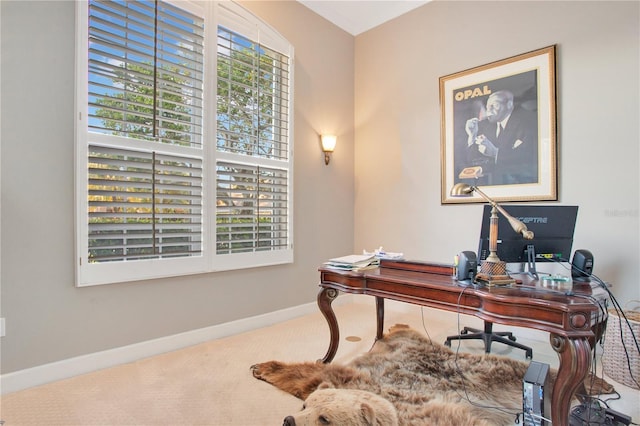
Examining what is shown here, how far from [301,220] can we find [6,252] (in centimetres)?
238

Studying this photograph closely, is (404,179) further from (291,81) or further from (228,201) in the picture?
(228,201)

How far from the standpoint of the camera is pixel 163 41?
2613 mm

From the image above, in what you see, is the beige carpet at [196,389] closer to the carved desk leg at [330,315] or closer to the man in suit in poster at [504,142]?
the carved desk leg at [330,315]

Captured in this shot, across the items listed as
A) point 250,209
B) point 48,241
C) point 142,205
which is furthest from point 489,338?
point 48,241

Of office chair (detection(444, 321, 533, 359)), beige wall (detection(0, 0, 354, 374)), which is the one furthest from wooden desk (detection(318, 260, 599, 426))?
beige wall (detection(0, 0, 354, 374))

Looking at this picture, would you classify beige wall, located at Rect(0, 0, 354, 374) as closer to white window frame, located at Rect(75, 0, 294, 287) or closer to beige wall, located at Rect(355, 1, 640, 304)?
white window frame, located at Rect(75, 0, 294, 287)

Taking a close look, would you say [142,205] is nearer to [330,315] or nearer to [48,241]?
[48,241]

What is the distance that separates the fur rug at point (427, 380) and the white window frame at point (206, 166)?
1033mm

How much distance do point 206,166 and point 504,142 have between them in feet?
8.72

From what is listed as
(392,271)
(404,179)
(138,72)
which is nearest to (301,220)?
(404,179)

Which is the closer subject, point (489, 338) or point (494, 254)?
point (494, 254)

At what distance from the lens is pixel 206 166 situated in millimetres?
2879

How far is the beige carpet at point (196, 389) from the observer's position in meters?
1.80

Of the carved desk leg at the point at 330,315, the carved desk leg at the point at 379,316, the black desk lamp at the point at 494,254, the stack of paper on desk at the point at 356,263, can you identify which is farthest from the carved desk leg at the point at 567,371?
the carved desk leg at the point at 379,316
